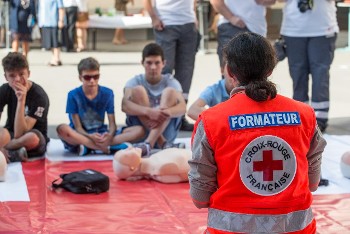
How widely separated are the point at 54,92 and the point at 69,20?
6.28 meters

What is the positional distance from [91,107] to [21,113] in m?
0.65

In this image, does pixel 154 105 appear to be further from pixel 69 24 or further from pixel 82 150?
pixel 69 24

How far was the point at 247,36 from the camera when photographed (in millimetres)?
2998

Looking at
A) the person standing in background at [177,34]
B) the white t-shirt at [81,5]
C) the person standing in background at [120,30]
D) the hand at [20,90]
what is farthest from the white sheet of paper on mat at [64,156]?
the person standing in background at [120,30]

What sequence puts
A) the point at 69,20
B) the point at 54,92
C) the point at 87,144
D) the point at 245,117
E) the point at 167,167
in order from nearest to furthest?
the point at 245,117 → the point at 167,167 → the point at 87,144 → the point at 54,92 → the point at 69,20

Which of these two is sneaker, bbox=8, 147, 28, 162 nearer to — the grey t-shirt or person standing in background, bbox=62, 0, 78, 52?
the grey t-shirt

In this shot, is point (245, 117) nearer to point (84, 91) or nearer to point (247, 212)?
point (247, 212)

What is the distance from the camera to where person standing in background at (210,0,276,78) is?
306 inches

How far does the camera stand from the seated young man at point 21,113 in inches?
252

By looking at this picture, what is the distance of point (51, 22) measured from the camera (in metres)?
14.4

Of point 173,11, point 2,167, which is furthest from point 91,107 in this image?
point 173,11

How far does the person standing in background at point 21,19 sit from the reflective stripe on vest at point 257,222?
11.7 m

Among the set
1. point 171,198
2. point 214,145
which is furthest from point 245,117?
point 171,198

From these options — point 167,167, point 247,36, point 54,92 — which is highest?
point 247,36
